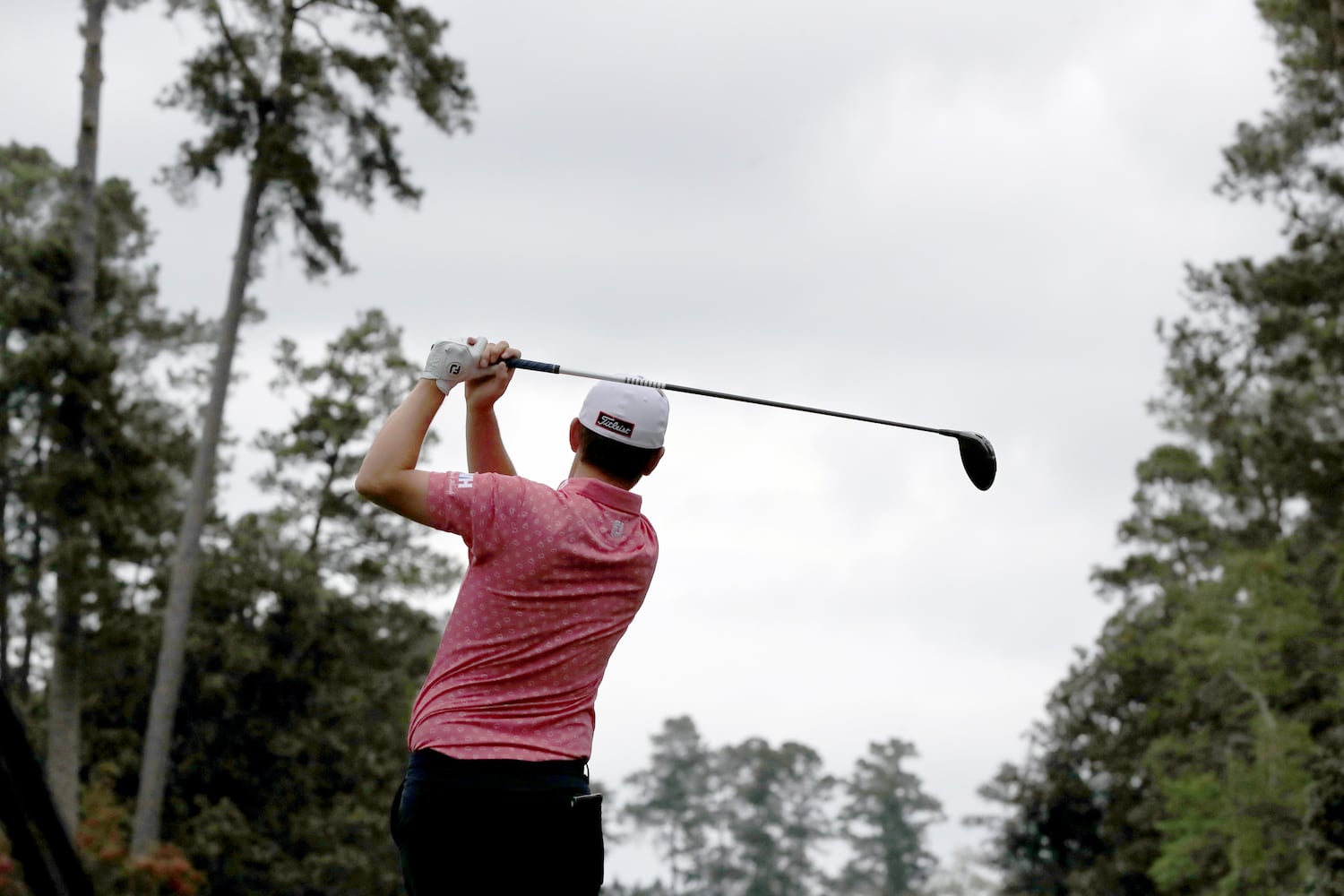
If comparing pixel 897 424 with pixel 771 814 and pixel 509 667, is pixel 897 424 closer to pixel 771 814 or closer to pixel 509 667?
pixel 509 667

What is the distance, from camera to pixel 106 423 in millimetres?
22672

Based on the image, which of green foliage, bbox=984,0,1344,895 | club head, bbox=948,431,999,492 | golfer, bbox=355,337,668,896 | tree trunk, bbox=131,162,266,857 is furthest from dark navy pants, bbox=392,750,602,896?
tree trunk, bbox=131,162,266,857

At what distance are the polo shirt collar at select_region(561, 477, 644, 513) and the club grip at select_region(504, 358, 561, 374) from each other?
0.28 meters

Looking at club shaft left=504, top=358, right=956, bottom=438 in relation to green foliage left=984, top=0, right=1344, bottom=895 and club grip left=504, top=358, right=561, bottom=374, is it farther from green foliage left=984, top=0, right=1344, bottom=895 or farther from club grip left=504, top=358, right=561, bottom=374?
green foliage left=984, top=0, right=1344, bottom=895

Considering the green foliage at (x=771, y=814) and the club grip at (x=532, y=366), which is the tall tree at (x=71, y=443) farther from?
the green foliage at (x=771, y=814)

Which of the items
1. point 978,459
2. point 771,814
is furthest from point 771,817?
point 978,459

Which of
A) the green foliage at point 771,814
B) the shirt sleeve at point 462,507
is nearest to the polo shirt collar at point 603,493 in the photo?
the shirt sleeve at point 462,507

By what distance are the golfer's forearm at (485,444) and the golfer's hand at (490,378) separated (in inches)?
1.3

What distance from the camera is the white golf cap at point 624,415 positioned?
3150mm

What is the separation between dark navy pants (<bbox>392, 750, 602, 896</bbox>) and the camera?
2877 millimetres

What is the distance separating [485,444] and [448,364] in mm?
377

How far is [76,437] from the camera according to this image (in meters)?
22.6

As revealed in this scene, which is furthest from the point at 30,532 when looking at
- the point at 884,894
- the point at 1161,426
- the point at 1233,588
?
the point at 884,894

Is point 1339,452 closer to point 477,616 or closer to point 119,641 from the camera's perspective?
point 119,641
